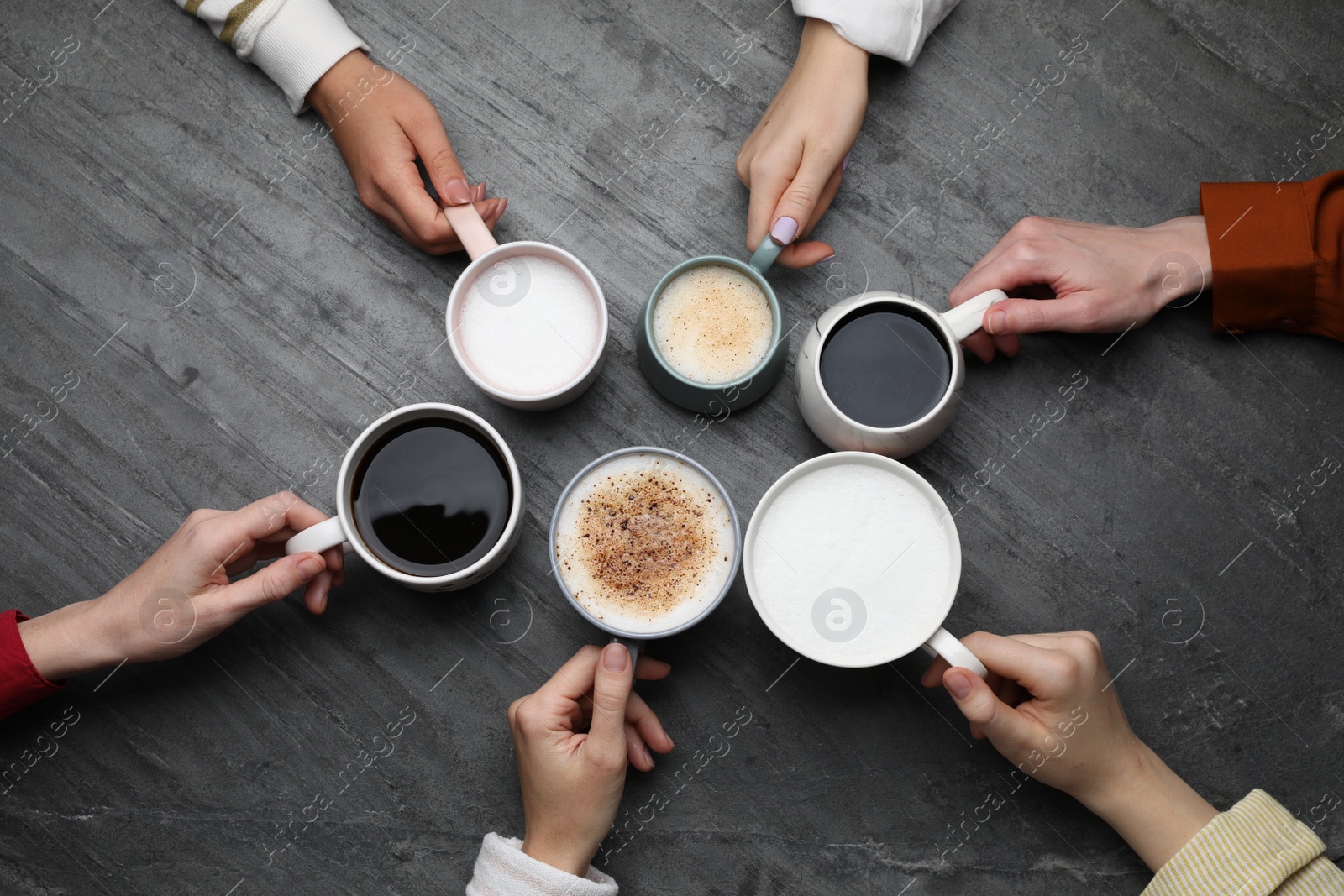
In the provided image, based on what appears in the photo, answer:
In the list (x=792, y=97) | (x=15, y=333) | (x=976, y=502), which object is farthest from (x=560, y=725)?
(x=15, y=333)

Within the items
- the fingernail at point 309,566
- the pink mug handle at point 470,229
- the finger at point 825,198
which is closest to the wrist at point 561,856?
the fingernail at point 309,566

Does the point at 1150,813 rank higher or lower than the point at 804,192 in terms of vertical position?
lower

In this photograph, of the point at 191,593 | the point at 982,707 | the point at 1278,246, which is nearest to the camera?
the point at 982,707

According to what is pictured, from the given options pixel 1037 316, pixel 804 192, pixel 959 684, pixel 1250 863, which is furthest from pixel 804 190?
pixel 1250 863

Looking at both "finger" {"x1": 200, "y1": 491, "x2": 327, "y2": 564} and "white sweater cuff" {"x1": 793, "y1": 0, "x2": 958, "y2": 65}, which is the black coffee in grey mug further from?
"finger" {"x1": 200, "y1": 491, "x2": 327, "y2": 564}

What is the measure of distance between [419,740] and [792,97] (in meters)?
1.14

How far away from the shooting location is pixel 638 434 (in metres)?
1.30

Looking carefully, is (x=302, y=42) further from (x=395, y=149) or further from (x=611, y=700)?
(x=611, y=700)

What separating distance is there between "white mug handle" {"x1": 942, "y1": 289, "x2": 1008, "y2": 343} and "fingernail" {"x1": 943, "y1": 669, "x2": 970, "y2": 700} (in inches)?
17.5

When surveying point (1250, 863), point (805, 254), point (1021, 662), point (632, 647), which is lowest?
point (1250, 863)

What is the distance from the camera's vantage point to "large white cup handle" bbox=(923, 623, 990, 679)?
1060 millimetres

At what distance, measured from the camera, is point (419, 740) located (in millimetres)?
1271

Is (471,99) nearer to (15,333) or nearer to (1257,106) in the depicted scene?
(15,333)

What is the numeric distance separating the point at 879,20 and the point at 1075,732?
106 centimetres
